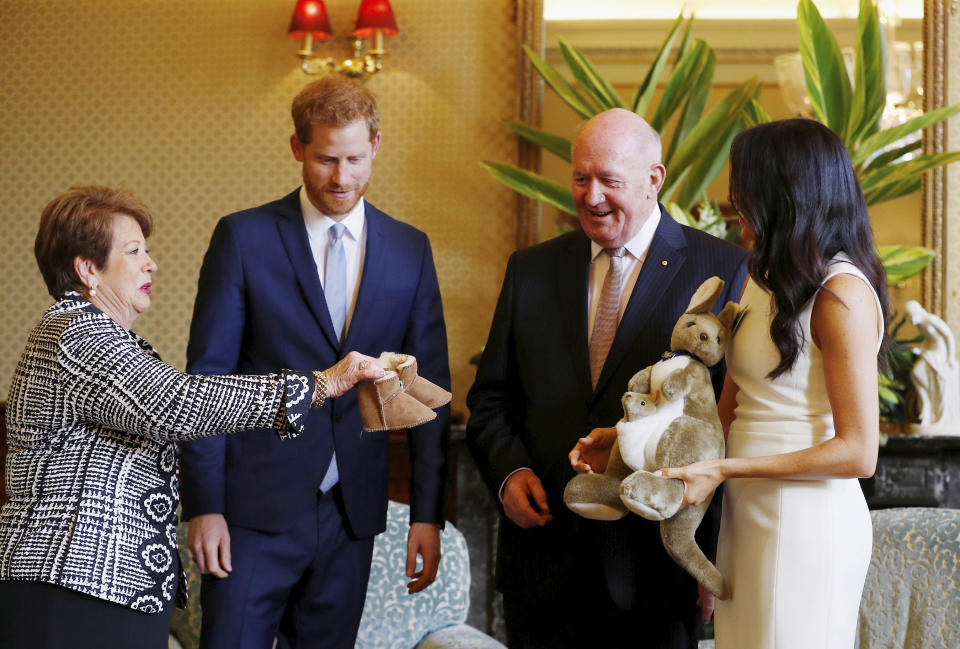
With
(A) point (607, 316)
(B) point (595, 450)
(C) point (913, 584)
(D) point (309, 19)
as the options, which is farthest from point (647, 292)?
(D) point (309, 19)

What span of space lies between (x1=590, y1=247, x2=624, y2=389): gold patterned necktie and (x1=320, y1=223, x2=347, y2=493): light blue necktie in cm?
56

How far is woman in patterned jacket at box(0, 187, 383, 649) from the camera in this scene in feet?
5.24

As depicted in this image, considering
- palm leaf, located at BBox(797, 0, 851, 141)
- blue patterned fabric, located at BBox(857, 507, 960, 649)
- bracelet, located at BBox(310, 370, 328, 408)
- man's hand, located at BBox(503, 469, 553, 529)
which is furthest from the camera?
palm leaf, located at BBox(797, 0, 851, 141)

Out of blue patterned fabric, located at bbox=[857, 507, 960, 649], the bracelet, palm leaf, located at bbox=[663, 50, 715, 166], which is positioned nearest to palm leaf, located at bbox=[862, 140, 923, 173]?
palm leaf, located at bbox=[663, 50, 715, 166]

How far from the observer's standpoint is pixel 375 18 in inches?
153

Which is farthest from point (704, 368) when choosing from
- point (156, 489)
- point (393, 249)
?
point (156, 489)

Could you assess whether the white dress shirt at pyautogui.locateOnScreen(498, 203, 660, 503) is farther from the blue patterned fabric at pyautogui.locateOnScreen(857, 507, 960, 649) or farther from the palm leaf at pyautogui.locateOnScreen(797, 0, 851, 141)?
the palm leaf at pyautogui.locateOnScreen(797, 0, 851, 141)

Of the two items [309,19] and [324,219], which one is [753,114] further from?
[324,219]

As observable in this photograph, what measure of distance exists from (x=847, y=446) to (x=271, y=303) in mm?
1206

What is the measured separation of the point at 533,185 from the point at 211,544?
2148mm

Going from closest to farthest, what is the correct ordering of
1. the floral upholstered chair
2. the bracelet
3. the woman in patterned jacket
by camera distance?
the woman in patterned jacket, the bracelet, the floral upholstered chair

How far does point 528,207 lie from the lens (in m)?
4.00

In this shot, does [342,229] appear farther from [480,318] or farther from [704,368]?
[480,318]

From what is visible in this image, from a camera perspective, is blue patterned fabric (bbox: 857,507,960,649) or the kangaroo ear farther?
blue patterned fabric (bbox: 857,507,960,649)
